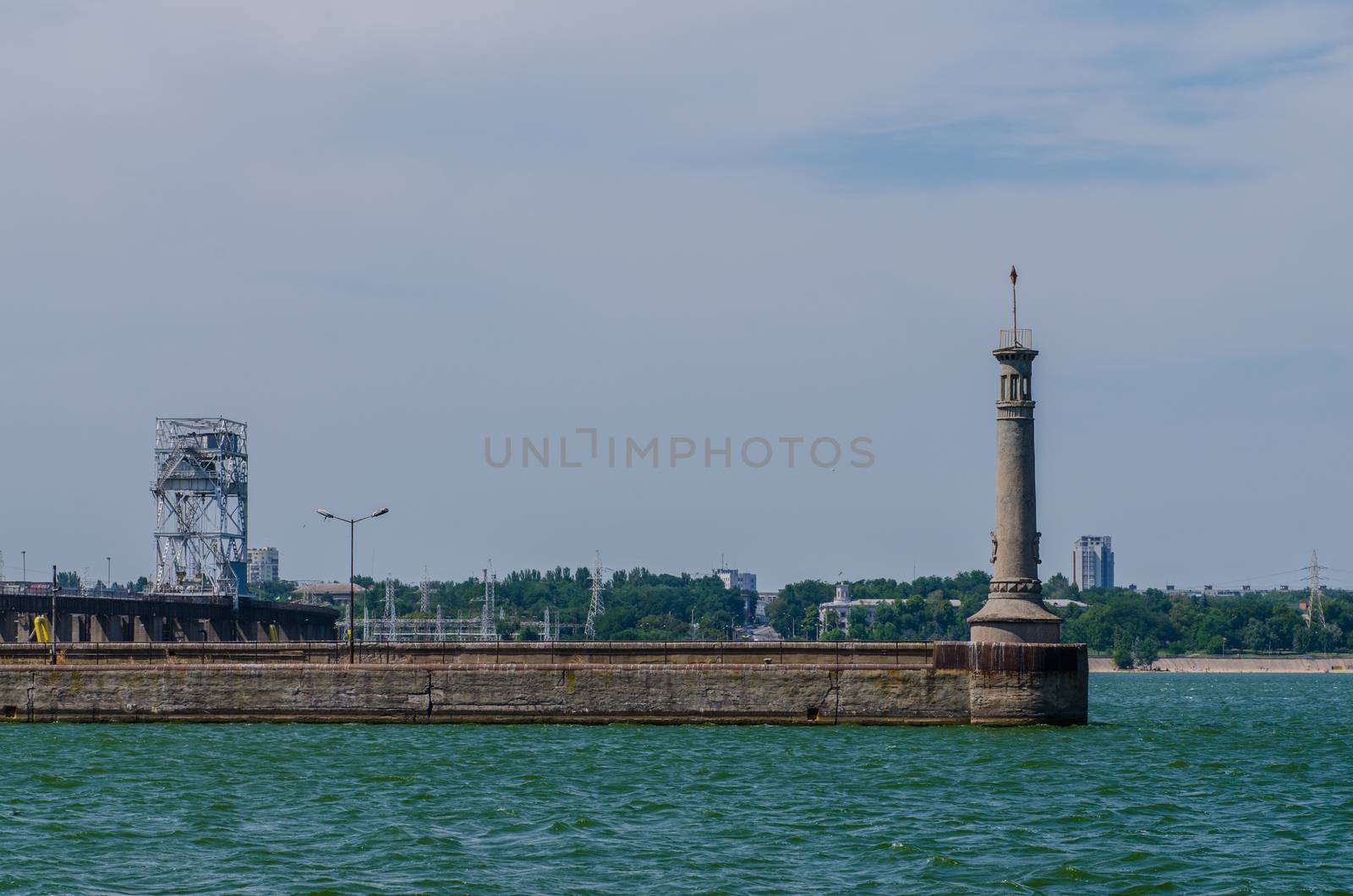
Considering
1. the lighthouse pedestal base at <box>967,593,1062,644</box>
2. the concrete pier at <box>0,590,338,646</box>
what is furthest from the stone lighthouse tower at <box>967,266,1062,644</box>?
the concrete pier at <box>0,590,338,646</box>

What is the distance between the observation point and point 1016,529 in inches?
2351

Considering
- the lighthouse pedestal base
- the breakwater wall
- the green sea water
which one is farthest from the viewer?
the breakwater wall

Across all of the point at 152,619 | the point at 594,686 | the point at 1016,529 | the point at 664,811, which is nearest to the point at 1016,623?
the point at 1016,529

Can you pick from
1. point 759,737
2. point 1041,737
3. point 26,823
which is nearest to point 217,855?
point 26,823

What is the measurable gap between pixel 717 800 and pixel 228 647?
32448 mm

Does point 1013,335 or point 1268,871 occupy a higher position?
point 1013,335

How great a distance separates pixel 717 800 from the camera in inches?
1687

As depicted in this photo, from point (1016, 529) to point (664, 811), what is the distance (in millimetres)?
22106

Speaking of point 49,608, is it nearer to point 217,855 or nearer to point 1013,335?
point 1013,335

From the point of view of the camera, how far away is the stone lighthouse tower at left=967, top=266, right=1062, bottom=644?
58906 mm

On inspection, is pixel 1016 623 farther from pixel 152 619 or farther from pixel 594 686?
pixel 152 619

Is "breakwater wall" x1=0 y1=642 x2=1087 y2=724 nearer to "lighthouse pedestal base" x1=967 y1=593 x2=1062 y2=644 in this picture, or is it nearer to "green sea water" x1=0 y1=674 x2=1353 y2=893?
"lighthouse pedestal base" x1=967 y1=593 x2=1062 y2=644

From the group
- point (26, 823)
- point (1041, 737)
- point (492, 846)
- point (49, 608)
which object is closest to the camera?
point (492, 846)

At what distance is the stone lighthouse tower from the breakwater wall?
2.65ft
